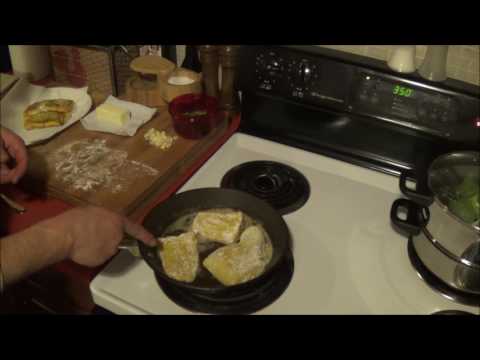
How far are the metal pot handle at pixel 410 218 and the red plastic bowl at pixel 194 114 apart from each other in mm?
512

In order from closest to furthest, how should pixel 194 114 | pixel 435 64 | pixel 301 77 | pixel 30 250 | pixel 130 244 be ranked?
pixel 30 250, pixel 130 244, pixel 435 64, pixel 301 77, pixel 194 114

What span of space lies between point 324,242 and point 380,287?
0.14 metres

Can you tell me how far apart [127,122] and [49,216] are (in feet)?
1.14

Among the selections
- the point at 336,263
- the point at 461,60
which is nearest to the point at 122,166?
the point at 336,263

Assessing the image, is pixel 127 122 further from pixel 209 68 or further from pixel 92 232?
pixel 92 232

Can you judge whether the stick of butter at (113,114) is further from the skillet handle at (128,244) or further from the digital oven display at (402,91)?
the digital oven display at (402,91)

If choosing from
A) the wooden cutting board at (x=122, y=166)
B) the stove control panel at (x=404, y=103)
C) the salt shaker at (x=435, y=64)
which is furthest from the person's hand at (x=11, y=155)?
the salt shaker at (x=435, y=64)

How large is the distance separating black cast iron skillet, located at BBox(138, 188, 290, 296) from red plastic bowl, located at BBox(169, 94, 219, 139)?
248 millimetres

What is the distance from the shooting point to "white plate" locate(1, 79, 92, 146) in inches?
43.6

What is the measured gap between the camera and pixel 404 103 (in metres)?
0.95

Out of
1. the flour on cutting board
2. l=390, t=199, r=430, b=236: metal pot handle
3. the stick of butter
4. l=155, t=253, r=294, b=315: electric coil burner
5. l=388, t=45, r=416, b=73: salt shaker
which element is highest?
l=388, t=45, r=416, b=73: salt shaker

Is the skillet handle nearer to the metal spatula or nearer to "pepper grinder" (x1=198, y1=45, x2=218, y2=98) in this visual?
the metal spatula

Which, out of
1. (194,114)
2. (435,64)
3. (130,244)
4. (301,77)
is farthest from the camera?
(194,114)

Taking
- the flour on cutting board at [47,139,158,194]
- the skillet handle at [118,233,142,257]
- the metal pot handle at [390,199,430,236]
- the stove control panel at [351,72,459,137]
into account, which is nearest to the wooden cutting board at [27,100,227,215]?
the flour on cutting board at [47,139,158,194]
